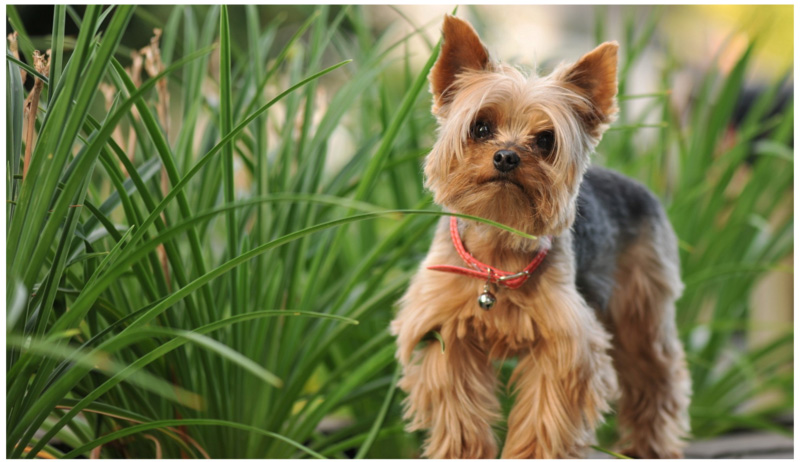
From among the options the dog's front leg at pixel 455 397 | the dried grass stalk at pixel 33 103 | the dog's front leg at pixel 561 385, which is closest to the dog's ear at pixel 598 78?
the dog's front leg at pixel 561 385

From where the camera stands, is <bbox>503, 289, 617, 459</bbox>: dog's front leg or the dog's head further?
<bbox>503, 289, 617, 459</bbox>: dog's front leg

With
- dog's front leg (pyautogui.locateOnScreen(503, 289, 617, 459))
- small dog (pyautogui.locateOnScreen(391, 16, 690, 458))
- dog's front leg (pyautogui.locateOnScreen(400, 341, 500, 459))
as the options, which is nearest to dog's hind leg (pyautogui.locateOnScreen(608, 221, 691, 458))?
small dog (pyautogui.locateOnScreen(391, 16, 690, 458))

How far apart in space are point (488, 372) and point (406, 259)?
0.74m

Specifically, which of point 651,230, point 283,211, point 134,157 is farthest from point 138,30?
point 651,230

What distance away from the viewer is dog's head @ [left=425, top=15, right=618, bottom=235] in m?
0.94

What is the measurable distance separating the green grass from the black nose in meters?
0.17

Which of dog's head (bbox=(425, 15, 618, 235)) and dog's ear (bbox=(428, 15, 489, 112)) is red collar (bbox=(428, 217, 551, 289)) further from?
dog's ear (bbox=(428, 15, 489, 112))

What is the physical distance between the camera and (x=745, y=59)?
204 centimetres

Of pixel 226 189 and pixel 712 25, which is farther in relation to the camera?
pixel 712 25

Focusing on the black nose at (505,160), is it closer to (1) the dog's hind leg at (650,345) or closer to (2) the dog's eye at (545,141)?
(2) the dog's eye at (545,141)

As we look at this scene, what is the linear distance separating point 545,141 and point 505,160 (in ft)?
0.25

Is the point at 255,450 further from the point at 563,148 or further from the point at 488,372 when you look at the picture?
the point at 563,148

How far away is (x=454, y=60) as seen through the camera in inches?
39.8

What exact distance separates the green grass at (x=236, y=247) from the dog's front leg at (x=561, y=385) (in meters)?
0.26
